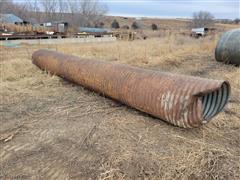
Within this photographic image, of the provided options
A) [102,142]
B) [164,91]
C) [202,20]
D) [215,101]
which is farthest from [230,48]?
[202,20]

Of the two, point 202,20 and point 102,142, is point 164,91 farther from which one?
point 202,20

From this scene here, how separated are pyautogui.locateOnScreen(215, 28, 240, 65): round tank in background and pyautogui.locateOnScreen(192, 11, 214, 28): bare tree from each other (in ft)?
140

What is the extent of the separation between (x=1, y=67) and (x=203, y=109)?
5.86 metres

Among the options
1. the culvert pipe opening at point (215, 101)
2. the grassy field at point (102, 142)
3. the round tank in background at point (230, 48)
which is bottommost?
the grassy field at point (102, 142)

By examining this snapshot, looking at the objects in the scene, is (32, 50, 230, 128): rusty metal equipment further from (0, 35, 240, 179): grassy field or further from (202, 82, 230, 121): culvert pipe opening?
(0, 35, 240, 179): grassy field

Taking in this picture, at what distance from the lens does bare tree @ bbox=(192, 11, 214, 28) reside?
161ft

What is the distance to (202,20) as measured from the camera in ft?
164

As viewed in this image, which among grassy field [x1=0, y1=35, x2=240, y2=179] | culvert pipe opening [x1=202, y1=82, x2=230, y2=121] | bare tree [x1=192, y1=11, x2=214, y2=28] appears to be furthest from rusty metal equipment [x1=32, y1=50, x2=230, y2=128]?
bare tree [x1=192, y1=11, x2=214, y2=28]

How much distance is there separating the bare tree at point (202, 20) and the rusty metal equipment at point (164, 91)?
47.5 m

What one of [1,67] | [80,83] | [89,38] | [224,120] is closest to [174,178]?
[224,120]

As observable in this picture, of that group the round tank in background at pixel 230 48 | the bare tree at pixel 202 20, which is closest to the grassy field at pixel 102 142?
the round tank in background at pixel 230 48

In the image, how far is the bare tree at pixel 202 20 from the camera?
161 feet

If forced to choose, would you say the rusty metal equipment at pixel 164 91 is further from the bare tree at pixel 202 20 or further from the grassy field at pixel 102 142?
the bare tree at pixel 202 20

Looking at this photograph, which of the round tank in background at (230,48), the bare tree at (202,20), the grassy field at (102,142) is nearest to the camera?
the grassy field at (102,142)
